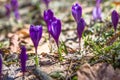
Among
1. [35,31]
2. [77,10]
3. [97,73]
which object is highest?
[77,10]

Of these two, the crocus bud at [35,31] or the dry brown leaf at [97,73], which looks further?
the crocus bud at [35,31]

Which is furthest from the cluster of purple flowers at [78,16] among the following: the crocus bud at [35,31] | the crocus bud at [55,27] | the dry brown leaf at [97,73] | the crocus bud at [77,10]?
the dry brown leaf at [97,73]

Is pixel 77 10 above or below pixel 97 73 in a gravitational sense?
above

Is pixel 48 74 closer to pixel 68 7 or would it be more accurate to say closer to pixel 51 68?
pixel 51 68

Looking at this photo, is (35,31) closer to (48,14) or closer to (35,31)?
(35,31)

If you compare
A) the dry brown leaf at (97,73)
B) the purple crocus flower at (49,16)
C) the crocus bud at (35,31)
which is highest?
the purple crocus flower at (49,16)

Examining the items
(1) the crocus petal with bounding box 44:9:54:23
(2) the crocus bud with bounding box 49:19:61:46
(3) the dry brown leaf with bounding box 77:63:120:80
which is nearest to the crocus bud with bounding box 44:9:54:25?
(1) the crocus petal with bounding box 44:9:54:23

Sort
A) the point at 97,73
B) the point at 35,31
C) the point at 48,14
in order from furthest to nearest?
the point at 48,14, the point at 35,31, the point at 97,73

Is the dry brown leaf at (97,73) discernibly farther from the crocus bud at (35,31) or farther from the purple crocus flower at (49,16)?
the purple crocus flower at (49,16)

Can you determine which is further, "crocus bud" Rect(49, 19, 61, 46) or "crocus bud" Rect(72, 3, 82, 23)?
"crocus bud" Rect(72, 3, 82, 23)

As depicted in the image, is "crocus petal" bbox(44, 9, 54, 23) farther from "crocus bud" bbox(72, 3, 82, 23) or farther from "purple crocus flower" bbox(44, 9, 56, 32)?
"crocus bud" bbox(72, 3, 82, 23)

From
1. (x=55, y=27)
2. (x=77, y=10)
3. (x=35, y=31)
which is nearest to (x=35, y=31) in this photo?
(x=35, y=31)

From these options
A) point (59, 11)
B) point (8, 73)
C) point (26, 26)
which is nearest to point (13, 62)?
point (8, 73)
